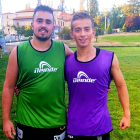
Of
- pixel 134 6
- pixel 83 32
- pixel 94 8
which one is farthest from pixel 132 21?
pixel 83 32

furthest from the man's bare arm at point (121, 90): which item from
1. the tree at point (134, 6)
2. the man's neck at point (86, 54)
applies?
the tree at point (134, 6)

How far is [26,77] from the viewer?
214cm

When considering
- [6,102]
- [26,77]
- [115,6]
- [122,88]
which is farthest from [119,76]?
[115,6]

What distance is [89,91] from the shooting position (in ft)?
6.61

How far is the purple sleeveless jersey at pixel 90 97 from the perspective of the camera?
2.00 meters

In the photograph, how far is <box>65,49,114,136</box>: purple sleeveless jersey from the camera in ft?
6.56

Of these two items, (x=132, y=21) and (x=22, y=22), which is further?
(x=22, y=22)

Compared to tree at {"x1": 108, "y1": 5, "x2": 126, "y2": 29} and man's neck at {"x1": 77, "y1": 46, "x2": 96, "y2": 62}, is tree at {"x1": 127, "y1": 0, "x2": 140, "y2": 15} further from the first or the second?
man's neck at {"x1": 77, "y1": 46, "x2": 96, "y2": 62}

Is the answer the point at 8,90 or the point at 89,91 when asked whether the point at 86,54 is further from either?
the point at 8,90

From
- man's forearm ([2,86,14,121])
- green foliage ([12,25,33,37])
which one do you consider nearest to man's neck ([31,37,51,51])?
man's forearm ([2,86,14,121])

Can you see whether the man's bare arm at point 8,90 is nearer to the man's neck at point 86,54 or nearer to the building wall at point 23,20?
the man's neck at point 86,54

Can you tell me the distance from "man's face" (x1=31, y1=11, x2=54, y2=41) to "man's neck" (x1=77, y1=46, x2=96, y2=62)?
404mm

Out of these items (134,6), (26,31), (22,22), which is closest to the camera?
(26,31)

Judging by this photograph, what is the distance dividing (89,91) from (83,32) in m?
0.62
